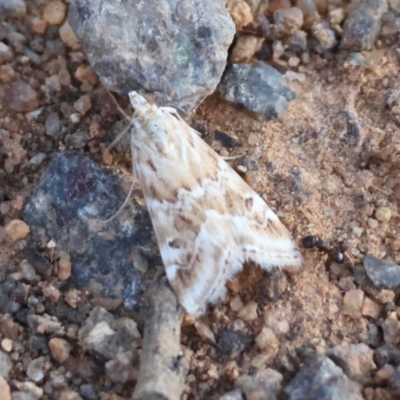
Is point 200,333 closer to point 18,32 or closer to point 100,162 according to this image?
point 100,162

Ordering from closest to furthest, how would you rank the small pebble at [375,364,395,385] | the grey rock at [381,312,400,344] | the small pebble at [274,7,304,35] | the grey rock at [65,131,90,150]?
the small pebble at [375,364,395,385] < the grey rock at [381,312,400,344] < the grey rock at [65,131,90,150] < the small pebble at [274,7,304,35]

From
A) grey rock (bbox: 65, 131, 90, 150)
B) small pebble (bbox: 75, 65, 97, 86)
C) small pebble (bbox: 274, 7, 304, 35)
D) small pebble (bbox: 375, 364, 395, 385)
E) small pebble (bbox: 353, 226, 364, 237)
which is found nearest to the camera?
small pebble (bbox: 375, 364, 395, 385)

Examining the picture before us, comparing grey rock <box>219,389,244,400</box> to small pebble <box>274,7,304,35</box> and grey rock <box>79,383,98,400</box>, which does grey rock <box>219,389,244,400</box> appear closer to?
grey rock <box>79,383,98,400</box>

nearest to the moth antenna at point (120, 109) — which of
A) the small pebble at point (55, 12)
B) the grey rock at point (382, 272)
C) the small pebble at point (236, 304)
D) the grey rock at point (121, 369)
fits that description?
the small pebble at point (55, 12)

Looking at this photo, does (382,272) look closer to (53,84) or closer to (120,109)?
(120,109)

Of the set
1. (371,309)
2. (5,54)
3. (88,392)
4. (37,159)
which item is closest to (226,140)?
(37,159)

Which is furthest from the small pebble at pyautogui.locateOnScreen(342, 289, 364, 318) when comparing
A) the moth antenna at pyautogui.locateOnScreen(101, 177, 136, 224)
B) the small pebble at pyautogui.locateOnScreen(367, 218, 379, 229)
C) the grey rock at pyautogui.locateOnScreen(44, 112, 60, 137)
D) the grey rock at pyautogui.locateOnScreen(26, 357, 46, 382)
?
the grey rock at pyautogui.locateOnScreen(44, 112, 60, 137)

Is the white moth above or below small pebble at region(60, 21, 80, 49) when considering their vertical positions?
below

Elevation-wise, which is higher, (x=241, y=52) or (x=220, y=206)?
(x=241, y=52)

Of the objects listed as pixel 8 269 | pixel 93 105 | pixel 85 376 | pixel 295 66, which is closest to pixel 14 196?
pixel 8 269
